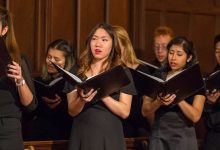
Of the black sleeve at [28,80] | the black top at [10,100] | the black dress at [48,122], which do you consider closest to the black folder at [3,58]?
the black top at [10,100]

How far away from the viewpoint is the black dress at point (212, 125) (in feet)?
15.7

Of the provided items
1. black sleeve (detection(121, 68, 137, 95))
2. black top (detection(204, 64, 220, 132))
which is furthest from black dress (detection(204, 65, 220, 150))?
black sleeve (detection(121, 68, 137, 95))

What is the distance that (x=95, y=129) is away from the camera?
13.1ft

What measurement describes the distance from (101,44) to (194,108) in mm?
874

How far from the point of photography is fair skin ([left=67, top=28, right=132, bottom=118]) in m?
3.93

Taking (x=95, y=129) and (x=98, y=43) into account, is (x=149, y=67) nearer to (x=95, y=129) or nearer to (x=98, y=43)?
(x=98, y=43)

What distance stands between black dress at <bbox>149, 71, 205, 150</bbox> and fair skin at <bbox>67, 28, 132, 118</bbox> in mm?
471

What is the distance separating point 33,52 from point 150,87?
6.19 ft

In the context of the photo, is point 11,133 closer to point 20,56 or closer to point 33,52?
point 20,56

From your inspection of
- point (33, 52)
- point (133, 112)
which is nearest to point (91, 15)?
point (33, 52)

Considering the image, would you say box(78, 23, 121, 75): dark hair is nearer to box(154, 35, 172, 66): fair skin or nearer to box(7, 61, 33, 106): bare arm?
box(7, 61, 33, 106): bare arm

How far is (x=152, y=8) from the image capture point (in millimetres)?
6344

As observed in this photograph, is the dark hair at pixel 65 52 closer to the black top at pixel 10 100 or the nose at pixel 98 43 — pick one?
the nose at pixel 98 43

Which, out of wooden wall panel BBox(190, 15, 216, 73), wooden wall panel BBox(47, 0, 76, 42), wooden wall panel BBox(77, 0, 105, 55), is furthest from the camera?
wooden wall panel BBox(190, 15, 216, 73)
